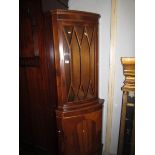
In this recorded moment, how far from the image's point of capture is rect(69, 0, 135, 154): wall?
70.5 inches

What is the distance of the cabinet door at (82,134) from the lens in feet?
5.17

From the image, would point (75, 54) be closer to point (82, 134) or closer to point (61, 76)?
point (61, 76)

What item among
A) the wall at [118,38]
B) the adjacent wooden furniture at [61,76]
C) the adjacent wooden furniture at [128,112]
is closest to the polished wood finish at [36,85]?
the adjacent wooden furniture at [61,76]

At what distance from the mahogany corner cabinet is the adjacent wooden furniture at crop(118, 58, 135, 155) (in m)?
0.26

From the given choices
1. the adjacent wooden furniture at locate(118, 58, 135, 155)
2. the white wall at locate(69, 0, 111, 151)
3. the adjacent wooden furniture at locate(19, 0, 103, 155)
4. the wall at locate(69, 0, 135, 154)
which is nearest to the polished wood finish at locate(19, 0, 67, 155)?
the adjacent wooden furniture at locate(19, 0, 103, 155)

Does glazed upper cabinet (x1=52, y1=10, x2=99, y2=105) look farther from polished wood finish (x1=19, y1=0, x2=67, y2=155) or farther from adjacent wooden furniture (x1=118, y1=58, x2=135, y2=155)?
adjacent wooden furniture (x1=118, y1=58, x2=135, y2=155)

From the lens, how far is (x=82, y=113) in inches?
63.8

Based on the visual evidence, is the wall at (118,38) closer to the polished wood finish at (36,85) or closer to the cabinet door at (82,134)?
the cabinet door at (82,134)

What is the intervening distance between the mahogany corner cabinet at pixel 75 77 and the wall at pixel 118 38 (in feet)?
0.95

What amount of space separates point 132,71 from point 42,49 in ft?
2.92

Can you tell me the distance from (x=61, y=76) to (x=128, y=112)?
2.49 ft
